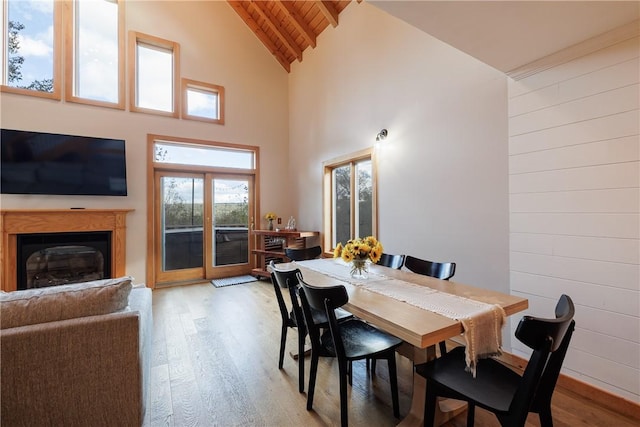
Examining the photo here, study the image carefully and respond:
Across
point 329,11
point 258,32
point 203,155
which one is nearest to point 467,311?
point 329,11

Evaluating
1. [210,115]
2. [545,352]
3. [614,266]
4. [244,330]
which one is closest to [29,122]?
[210,115]

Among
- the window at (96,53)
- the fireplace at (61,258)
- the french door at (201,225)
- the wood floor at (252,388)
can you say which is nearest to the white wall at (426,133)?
the wood floor at (252,388)

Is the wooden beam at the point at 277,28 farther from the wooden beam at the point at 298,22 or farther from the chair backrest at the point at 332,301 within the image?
the chair backrest at the point at 332,301

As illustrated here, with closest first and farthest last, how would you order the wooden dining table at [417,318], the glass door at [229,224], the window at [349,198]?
the wooden dining table at [417,318] < the window at [349,198] < the glass door at [229,224]

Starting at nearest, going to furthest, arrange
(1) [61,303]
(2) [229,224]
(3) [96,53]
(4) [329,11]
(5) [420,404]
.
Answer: (1) [61,303] < (5) [420,404] < (4) [329,11] < (3) [96,53] < (2) [229,224]

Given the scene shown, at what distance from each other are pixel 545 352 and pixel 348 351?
953 millimetres

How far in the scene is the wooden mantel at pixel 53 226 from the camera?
3.64 metres

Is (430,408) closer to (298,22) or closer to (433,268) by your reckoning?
(433,268)

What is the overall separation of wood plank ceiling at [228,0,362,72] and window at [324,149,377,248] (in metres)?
2.28

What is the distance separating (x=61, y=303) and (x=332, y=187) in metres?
3.77

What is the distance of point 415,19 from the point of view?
162 cm

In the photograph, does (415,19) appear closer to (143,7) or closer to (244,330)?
(244,330)

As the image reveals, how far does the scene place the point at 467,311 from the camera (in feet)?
4.62

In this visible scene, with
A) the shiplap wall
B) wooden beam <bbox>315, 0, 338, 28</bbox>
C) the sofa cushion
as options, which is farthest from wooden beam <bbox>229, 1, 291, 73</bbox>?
the sofa cushion
